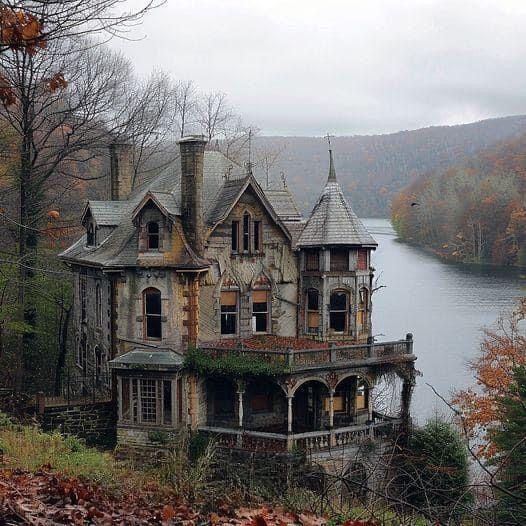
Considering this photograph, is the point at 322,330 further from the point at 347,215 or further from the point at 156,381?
the point at 156,381

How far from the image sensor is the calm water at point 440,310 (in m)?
40.9

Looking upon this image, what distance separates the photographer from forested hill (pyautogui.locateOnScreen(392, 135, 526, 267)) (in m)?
80.9

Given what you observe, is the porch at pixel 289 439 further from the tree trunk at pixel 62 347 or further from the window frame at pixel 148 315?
the tree trunk at pixel 62 347

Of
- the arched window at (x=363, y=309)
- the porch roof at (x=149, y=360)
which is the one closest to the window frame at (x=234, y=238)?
the porch roof at (x=149, y=360)

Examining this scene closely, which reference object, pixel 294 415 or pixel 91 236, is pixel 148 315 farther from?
pixel 294 415

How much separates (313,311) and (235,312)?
3.03 metres

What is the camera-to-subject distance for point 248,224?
2464cm

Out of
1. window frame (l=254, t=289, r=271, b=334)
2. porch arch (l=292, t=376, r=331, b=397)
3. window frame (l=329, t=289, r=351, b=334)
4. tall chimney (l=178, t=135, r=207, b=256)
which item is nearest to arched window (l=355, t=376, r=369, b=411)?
window frame (l=329, t=289, r=351, b=334)

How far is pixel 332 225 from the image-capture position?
25.3 meters

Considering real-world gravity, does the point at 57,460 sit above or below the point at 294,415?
above

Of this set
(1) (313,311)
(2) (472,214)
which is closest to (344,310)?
(1) (313,311)

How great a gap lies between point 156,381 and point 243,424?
3.49m

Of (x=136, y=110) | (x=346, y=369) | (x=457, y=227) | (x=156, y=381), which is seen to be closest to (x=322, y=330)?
(x=346, y=369)

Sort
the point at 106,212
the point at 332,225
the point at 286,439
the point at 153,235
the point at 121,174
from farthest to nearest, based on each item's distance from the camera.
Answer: the point at 121,174
the point at 106,212
the point at 332,225
the point at 153,235
the point at 286,439
